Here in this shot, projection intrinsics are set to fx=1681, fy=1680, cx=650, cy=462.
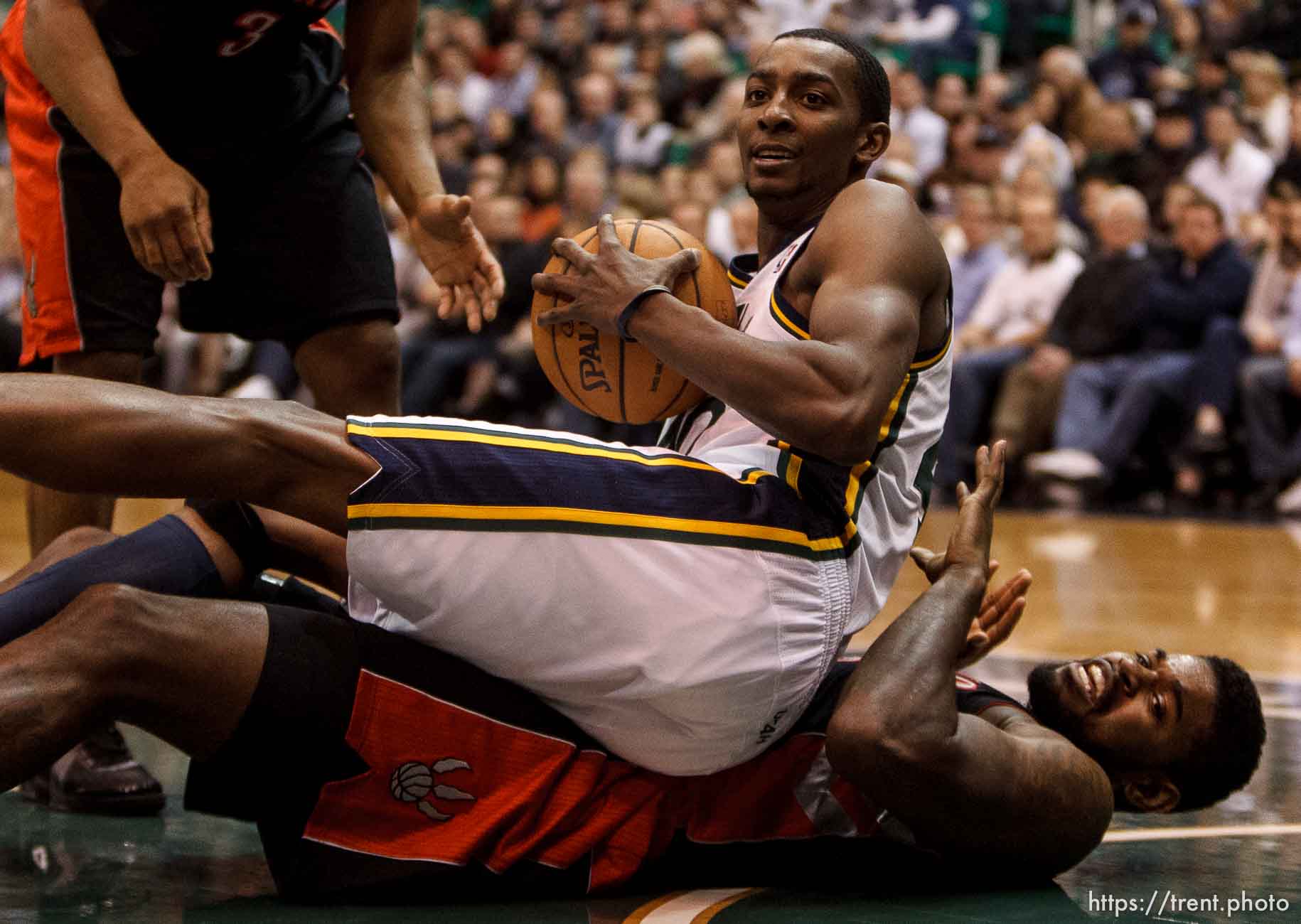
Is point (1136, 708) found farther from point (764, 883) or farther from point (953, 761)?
point (764, 883)

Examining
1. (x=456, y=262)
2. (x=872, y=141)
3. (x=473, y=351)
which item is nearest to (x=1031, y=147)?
(x=473, y=351)

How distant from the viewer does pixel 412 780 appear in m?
2.58

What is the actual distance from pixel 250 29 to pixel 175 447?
126cm

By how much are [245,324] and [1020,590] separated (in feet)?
5.56

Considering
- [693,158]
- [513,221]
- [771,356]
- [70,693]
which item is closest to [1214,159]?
[693,158]

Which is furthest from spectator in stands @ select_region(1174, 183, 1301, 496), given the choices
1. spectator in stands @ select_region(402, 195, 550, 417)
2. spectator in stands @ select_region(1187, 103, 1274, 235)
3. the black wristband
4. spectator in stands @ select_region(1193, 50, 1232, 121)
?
the black wristband

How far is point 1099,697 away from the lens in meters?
2.91

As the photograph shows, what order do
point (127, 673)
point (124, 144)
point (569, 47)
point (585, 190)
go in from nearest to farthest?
point (127, 673)
point (124, 144)
point (585, 190)
point (569, 47)

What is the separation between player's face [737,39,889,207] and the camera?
2930 mm

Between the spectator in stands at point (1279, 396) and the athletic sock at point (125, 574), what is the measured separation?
278 inches

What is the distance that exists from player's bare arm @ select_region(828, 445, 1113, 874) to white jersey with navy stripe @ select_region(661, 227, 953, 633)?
0.36 feet

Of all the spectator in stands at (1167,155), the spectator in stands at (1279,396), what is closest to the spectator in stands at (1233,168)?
the spectator in stands at (1167,155)

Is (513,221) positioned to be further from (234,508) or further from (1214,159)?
(234,508)

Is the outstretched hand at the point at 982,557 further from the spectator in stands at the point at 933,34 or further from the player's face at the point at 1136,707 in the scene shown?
the spectator in stands at the point at 933,34
